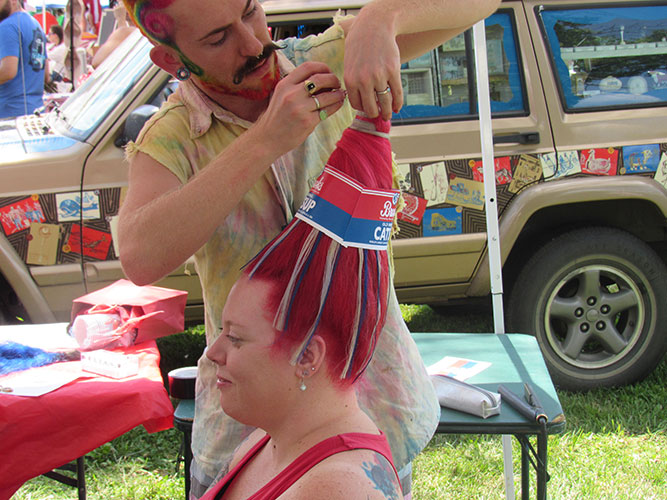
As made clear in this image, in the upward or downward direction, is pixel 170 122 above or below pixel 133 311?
above

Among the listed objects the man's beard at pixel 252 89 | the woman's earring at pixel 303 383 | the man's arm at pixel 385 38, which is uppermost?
the man's arm at pixel 385 38

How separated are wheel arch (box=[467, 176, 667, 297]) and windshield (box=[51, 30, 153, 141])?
212 centimetres

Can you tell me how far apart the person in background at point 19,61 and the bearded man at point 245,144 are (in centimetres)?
535

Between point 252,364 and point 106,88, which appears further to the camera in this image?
point 106,88

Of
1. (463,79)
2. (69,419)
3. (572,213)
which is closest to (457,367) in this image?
(69,419)

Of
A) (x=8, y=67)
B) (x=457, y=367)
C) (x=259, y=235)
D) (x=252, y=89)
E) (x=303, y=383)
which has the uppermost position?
(x=252, y=89)

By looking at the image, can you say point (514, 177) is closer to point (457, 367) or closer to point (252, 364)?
point (457, 367)

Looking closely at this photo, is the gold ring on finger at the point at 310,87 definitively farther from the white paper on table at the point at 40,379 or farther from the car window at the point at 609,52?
the car window at the point at 609,52

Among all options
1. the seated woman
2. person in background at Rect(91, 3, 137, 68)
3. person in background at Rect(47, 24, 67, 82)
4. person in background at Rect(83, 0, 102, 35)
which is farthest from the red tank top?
person in background at Rect(83, 0, 102, 35)

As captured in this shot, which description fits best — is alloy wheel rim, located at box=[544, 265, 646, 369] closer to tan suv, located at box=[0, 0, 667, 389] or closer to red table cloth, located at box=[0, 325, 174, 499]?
tan suv, located at box=[0, 0, 667, 389]

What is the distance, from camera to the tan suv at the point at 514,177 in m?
3.72

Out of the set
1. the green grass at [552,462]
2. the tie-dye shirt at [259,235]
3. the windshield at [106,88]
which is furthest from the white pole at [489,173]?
the windshield at [106,88]

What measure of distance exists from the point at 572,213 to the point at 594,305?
0.52m

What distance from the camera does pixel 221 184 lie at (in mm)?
1113
